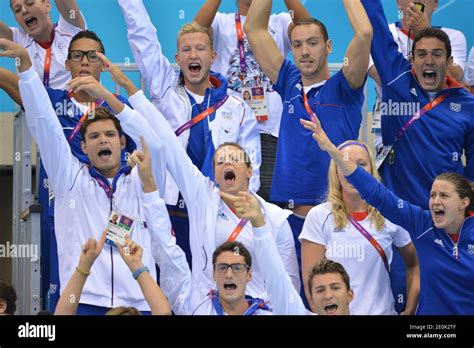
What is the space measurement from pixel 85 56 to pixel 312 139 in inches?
46.6

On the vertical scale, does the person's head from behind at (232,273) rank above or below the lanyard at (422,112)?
below

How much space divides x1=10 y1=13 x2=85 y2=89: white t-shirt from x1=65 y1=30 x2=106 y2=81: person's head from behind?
0.16m

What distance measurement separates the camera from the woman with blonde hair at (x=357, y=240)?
698cm

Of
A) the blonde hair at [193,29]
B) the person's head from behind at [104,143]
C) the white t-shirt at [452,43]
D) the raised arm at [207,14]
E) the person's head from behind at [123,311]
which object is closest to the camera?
the person's head from behind at [123,311]

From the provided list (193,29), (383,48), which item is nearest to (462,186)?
(383,48)

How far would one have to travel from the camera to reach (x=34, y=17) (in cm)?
782

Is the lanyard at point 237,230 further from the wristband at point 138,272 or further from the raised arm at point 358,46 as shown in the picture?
the raised arm at point 358,46

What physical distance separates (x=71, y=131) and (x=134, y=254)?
95 centimetres

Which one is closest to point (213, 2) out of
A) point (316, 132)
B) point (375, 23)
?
point (375, 23)

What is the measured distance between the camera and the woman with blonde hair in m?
6.98

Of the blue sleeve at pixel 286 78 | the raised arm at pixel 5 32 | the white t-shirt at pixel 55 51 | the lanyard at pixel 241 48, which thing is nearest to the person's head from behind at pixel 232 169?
the blue sleeve at pixel 286 78

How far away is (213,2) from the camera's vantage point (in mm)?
7898

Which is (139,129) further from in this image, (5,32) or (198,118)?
(5,32)

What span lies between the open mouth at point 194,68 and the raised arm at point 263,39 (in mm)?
280
